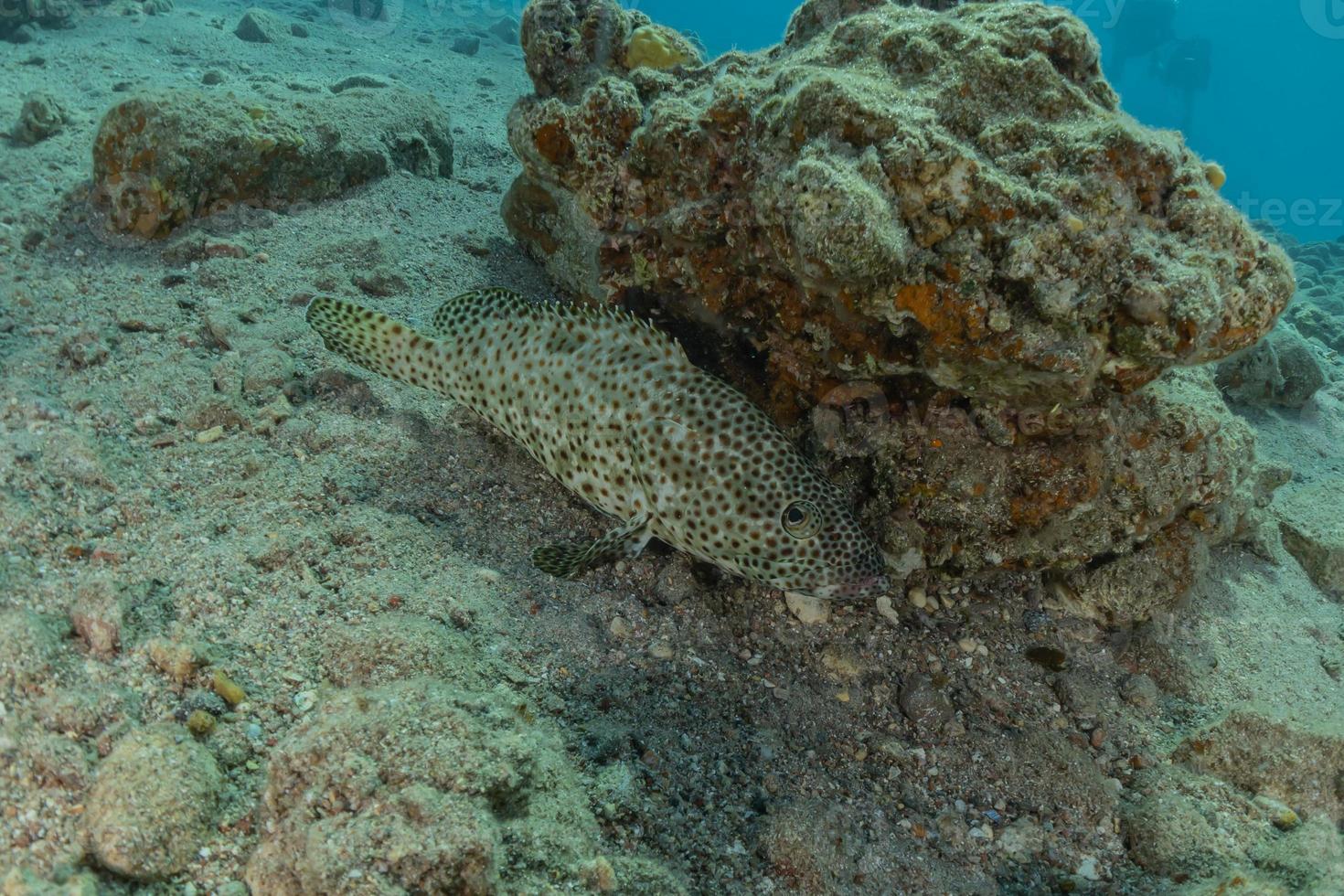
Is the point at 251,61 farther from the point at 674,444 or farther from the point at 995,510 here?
the point at 995,510

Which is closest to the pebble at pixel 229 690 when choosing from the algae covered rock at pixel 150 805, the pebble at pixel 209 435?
the algae covered rock at pixel 150 805

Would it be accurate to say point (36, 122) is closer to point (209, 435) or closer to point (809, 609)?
point (209, 435)

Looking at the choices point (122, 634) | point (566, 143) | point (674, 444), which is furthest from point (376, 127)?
point (122, 634)

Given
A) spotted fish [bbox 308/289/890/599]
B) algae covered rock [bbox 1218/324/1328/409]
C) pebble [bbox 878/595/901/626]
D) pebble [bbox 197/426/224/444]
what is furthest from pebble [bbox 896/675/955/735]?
algae covered rock [bbox 1218/324/1328/409]

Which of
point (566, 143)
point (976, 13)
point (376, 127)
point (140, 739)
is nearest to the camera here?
point (140, 739)

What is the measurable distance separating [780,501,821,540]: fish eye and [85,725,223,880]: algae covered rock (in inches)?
102

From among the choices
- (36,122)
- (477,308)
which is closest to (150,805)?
(477,308)

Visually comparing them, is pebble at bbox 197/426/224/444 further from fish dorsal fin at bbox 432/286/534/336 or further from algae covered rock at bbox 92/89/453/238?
algae covered rock at bbox 92/89/453/238

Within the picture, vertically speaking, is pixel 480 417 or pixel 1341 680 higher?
pixel 1341 680

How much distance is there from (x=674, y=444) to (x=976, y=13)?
2752mm

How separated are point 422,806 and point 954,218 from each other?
3009 millimetres

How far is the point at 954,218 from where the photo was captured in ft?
10.3

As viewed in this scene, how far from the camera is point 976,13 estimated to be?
151 inches

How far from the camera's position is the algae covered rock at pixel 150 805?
217 cm
